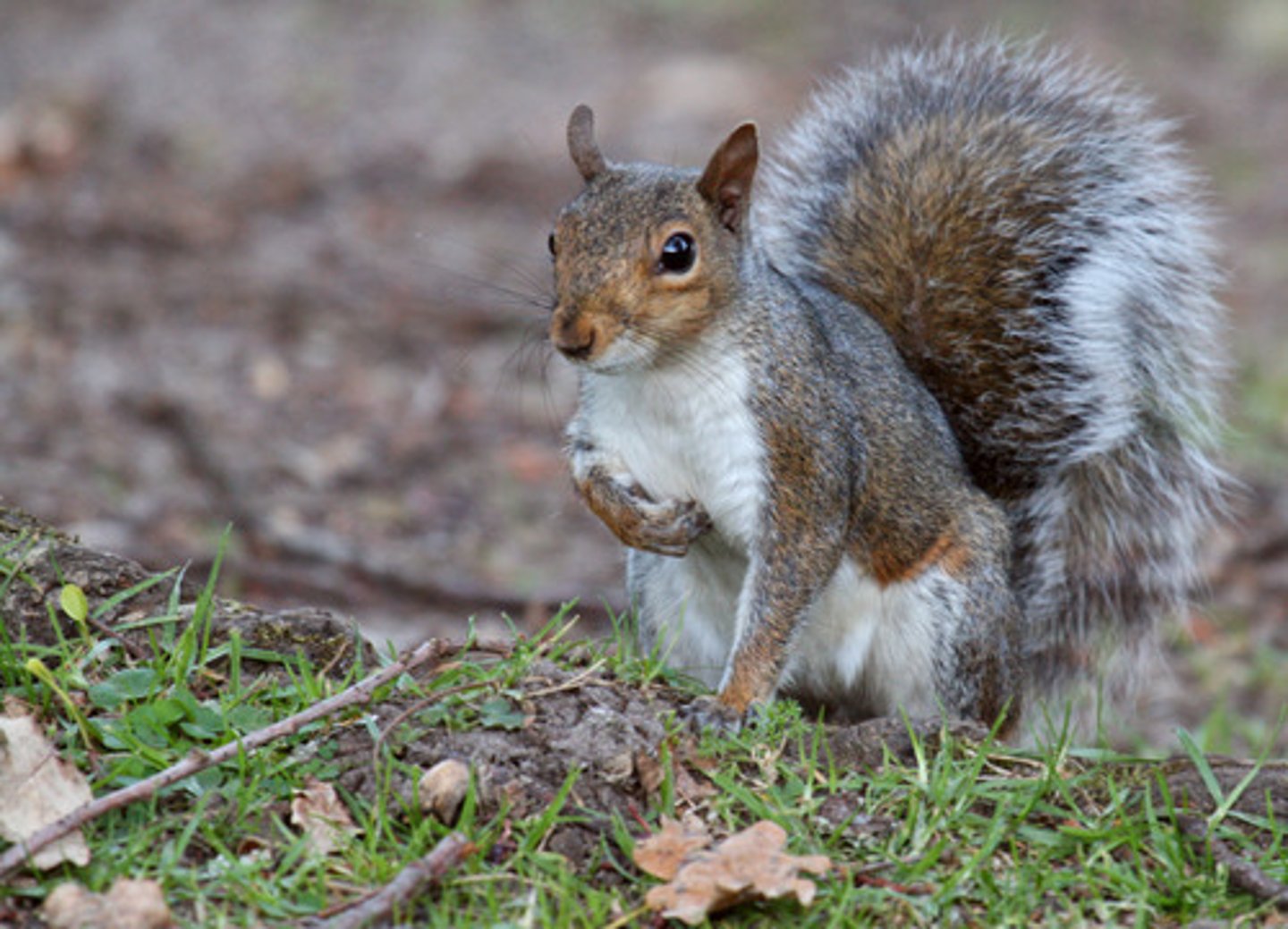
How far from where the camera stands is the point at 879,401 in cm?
286

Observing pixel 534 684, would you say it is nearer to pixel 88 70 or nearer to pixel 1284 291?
pixel 1284 291

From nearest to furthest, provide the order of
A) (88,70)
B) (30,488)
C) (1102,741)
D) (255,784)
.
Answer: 1. (255,784)
2. (1102,741)
3. (30,488)
4. (88,70)

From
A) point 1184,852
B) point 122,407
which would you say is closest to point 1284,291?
point 122,407

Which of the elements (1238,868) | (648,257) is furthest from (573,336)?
(1238,868)

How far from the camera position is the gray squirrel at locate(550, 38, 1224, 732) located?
2.57 meters

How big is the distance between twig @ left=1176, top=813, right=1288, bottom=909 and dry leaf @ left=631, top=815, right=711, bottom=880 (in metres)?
0.62

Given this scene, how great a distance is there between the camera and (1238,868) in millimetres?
2062

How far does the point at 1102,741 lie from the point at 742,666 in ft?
1.81

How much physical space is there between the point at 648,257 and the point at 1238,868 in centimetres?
114

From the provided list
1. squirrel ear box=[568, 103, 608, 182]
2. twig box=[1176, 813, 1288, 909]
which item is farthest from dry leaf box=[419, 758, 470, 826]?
squirrel ear box=[568, 103, 608, 182]

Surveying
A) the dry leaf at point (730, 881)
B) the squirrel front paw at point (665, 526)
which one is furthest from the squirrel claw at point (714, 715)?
the dry leaf at point (730, 881)

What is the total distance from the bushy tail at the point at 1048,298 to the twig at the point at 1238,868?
40.6 inches

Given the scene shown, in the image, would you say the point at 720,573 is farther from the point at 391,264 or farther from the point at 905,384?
the point at 391,264

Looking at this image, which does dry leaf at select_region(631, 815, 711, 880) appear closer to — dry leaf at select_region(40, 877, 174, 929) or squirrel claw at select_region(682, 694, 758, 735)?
squirrel claw at select_region(682, 694, 758, 735)
